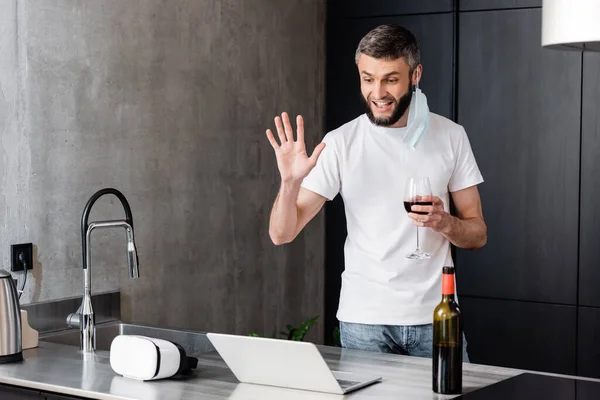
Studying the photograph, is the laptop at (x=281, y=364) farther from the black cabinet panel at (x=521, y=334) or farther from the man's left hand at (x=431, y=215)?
the black cabinet panel at (x=521, y=334)

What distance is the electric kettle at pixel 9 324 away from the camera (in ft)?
8.91

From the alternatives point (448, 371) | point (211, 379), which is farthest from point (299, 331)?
point (448, 371)

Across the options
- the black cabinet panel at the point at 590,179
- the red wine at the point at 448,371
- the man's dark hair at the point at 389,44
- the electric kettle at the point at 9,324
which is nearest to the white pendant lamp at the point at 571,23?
the red wine at the point at 448,371

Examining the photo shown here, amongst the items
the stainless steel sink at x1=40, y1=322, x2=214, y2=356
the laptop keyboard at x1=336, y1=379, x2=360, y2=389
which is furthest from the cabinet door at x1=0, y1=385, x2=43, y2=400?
the laptop keyboard at x1=336, y1=379, x2=360, y2=389

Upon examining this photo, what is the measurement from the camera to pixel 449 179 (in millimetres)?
3014

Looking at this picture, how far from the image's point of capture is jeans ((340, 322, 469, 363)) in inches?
114

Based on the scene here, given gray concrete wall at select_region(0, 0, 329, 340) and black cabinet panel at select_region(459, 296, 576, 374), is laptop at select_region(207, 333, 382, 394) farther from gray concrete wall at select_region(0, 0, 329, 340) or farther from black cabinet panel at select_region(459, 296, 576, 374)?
black cabinet panel at select_region(459, 296, 576, 374)

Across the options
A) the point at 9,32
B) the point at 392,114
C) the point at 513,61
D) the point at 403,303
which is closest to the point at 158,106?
the point at 9,32

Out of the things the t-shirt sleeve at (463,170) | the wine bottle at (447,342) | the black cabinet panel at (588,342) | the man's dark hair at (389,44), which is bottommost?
the black cabinet panel at (588,342)

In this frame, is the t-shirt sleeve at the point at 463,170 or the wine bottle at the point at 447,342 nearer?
the wine bottle at the point at 447,342

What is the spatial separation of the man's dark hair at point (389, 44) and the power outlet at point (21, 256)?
1377 mm

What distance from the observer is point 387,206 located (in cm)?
294

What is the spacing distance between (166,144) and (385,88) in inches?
49.6

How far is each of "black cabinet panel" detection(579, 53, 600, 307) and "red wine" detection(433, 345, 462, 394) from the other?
7.65 feet
